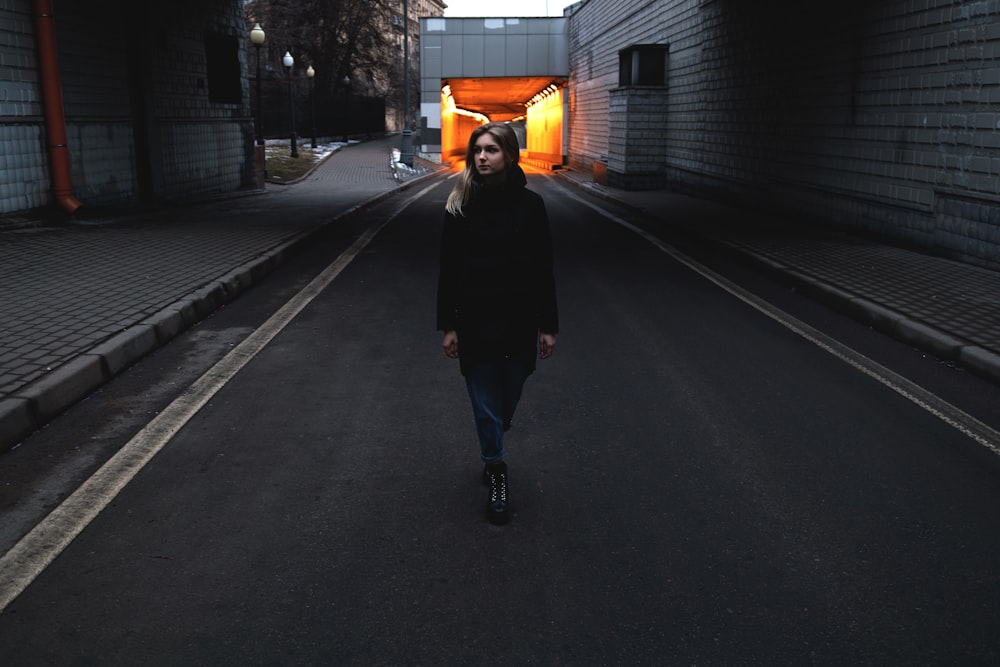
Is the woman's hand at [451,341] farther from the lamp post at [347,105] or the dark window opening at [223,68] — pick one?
the lamp post at [347,105]

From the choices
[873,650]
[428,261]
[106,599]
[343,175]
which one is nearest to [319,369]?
[106,599]

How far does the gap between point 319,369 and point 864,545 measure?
3.90 metres

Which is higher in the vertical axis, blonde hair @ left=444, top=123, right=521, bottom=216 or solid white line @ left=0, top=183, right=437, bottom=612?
blonde hair @ left=444, top=123, right=521, bottom=216

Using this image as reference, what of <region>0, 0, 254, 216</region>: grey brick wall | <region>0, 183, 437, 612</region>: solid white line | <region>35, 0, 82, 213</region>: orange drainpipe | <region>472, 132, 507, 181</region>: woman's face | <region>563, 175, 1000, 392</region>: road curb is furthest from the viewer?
<region>35, 0, 82, 213</region>: orange drainpipe

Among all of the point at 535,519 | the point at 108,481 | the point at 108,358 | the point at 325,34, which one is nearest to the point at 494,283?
the point at 535,519

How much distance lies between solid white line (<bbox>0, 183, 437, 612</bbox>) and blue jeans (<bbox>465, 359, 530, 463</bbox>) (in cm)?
174

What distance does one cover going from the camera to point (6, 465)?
14.5 ft

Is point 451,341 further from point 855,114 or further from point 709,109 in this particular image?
point 709,109

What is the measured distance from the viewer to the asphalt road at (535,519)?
2.92m

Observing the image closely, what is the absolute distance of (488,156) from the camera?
3.65 meters

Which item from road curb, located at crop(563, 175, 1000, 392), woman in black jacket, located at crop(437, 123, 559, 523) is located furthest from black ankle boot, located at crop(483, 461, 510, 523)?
road curb, located at crop(563, 175, 1000, 392)

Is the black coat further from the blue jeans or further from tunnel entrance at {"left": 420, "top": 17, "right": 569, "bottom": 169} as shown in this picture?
tunnel entrance at {"left": 420, "top": 17, "right": 569, "bottom": 169}

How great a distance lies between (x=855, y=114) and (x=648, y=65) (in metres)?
13.1

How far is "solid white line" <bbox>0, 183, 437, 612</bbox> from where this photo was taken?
11.0ft
